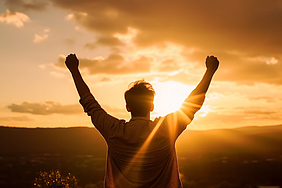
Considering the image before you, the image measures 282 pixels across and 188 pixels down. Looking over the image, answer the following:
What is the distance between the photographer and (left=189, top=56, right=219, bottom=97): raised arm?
8.12 feet

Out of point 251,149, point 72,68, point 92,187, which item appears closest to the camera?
point 72,68

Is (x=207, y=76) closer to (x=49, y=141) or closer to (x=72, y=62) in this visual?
(x=72, y=62)

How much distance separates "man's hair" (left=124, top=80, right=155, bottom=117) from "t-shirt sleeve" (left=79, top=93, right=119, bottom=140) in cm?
17

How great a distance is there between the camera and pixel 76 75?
2.79 m

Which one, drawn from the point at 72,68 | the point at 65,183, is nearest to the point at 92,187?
the point at 65,183

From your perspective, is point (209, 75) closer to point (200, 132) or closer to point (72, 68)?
point (72, 68)

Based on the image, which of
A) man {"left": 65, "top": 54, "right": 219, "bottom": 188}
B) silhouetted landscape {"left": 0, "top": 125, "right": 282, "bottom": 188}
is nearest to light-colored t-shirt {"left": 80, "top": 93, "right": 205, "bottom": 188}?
man {"left": 65, "top": 54, "right": 219, "bottom": 188}

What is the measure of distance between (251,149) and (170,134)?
108 metres

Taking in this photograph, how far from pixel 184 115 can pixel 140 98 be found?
1.24 feet

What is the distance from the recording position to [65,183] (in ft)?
72.2

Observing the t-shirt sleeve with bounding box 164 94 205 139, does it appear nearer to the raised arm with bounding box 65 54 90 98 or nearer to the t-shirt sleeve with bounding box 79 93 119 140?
the t-shirt sleeve with bounding box 79 93 119 140

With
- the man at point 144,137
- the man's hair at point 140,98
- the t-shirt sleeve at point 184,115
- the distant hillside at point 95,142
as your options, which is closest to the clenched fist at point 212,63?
the man at point 144,137

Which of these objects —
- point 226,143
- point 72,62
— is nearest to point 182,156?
point 226,143

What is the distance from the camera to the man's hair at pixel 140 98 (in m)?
2.60
